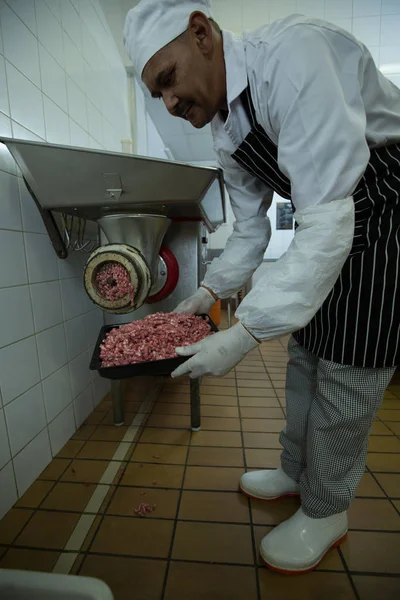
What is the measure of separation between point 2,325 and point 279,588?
1.08 metres

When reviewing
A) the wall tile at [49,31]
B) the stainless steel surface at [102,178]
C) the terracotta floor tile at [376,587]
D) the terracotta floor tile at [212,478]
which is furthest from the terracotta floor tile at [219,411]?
the wall tile at [49,31]

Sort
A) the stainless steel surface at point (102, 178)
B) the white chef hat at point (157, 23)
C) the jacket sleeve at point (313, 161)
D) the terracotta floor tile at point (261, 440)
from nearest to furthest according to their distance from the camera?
the jacket sleeve at point (313, 161) < the white chef hat at point (157, 23) < the stainless steel surface at point (102, 178) < the terracotta floor tile at point (261, 440)

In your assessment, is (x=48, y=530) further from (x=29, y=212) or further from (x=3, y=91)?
(x=3, y=91)

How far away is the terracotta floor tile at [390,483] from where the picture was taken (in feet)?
3.68

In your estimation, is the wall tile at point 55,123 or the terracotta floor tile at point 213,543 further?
the wall tile at point 55,123

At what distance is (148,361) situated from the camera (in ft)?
3.36

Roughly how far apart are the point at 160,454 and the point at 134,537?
0.39 meters

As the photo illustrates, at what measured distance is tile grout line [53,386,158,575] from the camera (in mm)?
870

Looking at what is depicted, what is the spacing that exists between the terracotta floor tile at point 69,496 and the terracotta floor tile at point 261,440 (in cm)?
66

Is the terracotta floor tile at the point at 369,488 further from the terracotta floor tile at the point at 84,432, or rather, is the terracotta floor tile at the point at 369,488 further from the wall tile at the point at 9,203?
the wall tile at the point at 9,203

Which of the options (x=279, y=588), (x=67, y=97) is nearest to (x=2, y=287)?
(x=67, y=97)

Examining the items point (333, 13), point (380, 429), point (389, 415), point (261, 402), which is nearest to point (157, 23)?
point (261, 402)

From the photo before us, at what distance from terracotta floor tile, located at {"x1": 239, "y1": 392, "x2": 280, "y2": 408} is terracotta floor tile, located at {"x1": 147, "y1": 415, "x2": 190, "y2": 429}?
34cm

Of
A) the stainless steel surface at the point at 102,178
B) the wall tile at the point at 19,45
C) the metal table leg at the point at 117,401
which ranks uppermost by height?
the wall tile at the point at 19,45
